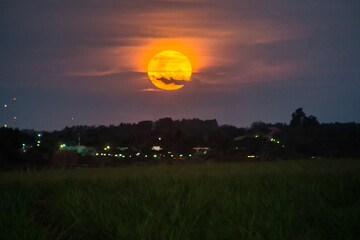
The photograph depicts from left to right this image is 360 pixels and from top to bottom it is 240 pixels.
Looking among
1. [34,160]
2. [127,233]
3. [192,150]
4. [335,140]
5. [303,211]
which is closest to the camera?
[127,233]

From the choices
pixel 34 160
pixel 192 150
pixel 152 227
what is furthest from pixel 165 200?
pixel 192 150

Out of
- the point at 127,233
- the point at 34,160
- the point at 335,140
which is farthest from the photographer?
the point at 335,140

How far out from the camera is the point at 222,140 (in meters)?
67.6

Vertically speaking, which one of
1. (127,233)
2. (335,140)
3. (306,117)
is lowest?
(127,233)

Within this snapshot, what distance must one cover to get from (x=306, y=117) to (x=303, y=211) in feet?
255

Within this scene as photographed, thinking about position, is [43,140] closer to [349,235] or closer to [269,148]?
[269,148]

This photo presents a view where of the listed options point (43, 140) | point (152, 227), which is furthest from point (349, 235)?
point (43, 140)

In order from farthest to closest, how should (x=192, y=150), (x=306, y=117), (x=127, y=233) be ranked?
1. (x=306, y=117)
2. (x=192, y=150)
3. (x=127, y=233)

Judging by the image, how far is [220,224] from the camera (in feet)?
20.0

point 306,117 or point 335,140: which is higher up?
point 306,117

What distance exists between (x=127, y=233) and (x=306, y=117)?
79703mm

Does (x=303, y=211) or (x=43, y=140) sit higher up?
(x=43, y=140)

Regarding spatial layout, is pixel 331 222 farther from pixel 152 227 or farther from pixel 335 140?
pixel 335 140

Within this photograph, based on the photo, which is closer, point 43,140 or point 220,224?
point 220,224
